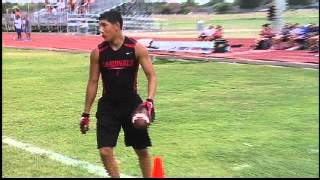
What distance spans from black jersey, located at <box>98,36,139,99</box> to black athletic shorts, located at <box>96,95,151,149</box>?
0.21ft

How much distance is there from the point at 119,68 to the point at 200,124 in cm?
312

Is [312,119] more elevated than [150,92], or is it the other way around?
[150,92]

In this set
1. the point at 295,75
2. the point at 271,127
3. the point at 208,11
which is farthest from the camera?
the point at 208,11

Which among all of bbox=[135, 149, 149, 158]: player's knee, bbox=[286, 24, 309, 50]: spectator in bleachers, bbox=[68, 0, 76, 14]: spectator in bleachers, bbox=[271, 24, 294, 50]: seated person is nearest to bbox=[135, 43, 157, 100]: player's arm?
bbox=[135, 149, 149, 158]: player's knee

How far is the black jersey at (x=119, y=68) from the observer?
182 inches

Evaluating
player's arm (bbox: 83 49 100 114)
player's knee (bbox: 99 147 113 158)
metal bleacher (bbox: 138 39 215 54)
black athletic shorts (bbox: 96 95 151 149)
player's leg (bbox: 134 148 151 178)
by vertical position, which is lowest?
metal bleacher (bbox: 138 39 215 54)

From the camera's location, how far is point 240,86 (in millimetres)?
11172

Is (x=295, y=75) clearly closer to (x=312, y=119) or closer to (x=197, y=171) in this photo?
(x=312, y=119)

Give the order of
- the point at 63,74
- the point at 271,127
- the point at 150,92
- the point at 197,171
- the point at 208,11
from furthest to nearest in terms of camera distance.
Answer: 1. the point at 208,11
2. the point at 63,74
3. the point at 271,127
4. the point at 197,171
5. the point at 150,92

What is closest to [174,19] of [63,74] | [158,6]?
[158,6]

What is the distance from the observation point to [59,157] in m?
5.91

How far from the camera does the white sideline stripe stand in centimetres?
539

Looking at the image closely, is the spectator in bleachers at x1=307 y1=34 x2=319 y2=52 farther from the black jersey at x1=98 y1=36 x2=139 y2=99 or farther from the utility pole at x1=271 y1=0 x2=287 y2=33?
the black jersey at x1=98 y1=36 x2=139 y2=99

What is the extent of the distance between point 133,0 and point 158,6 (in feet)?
45.2
